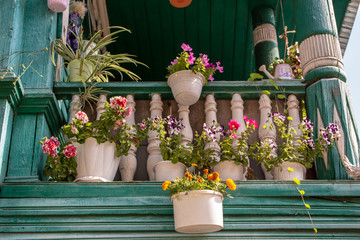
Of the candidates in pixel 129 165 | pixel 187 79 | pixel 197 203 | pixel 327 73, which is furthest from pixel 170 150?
pixel 327 73

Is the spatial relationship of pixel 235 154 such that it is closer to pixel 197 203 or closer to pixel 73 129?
pixel 197 203

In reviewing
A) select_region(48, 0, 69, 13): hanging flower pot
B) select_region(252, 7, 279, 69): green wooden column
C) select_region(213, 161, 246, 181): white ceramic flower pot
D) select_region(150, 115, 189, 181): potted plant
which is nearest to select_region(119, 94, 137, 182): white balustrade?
select_region(150, 115, 189, 181): potted plant

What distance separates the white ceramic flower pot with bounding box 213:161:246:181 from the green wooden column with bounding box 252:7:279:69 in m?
3.09

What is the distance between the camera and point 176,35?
7836 millimetres

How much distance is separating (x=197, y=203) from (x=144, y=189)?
484 millimetres

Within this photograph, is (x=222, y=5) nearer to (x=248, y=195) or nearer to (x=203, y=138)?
(x=203, y=138)

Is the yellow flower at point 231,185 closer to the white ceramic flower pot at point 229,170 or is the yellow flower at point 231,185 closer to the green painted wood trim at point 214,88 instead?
the white ceramic flower pot at point 229,170

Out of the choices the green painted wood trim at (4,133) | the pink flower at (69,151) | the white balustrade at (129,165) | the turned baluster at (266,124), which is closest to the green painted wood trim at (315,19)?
the turned baluster at (266,124)

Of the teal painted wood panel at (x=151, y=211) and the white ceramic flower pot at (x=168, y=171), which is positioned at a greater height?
the white ceramic flower pot at (x=168, y=171)

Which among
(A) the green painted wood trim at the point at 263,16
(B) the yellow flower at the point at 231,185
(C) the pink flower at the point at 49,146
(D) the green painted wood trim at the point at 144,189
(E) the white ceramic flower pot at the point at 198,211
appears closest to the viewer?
(E) the white ceramic flower pot at the point at 198,211

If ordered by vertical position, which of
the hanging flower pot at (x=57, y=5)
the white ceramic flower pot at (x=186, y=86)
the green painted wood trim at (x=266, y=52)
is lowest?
the white ceramic flower pot at (x=186, y=86)

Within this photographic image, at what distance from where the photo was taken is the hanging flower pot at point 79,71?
446 centimetres

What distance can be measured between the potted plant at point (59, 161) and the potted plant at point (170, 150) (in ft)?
1.88

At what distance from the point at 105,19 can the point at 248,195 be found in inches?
173
